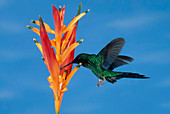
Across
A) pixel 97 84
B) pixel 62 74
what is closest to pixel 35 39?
pixel 62 74

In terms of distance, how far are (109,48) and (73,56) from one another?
2.32ft

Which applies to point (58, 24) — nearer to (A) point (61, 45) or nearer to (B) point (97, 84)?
(A) point (61, 45)

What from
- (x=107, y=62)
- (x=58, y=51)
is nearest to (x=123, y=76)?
(x=107, y=62)

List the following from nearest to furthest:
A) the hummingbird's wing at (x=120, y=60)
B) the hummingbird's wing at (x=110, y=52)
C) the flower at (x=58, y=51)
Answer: the hummingbird's wing at (x=110, y=52), the flower at (x=58, y=51), the hummingbird's wing at (x=120, y=60)

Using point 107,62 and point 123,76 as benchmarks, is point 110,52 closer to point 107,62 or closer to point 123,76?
point 107,62

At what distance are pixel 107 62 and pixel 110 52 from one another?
12 cm

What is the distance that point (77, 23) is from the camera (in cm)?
340

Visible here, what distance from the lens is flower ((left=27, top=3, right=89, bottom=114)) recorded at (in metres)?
2.91

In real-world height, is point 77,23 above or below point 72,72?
above

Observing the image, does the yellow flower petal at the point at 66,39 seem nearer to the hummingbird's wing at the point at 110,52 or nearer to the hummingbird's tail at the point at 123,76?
the hummingbird's wing at the point at 110,52

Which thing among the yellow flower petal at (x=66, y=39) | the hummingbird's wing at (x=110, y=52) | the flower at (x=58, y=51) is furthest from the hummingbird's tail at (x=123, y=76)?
the yellow flower petal at (x=66, y=39)

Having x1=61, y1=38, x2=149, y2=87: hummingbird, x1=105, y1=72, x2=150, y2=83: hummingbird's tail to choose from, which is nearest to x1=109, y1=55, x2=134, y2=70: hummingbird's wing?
x1=61, y1=38, x2=149, y2=87: hummingbird

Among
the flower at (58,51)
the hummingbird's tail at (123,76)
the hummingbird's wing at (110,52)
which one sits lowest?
the hummingbird's tail at (123,76)

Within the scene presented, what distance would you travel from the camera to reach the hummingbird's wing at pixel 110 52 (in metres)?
2.70
